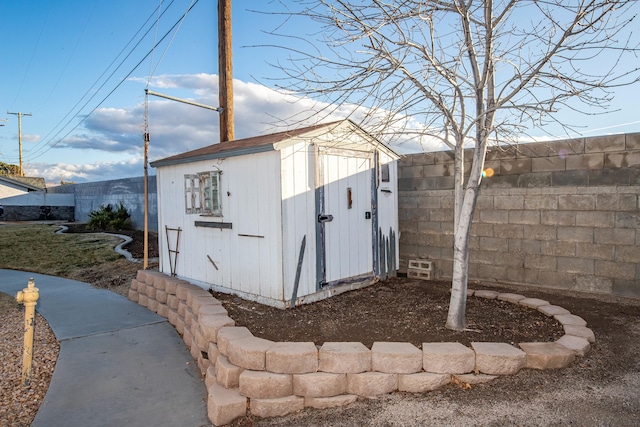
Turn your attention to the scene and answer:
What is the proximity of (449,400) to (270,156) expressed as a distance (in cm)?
322

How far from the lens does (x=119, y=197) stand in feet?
54.7

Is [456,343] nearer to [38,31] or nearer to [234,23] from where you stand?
[234,23]

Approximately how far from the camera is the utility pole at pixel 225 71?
805 centimetres

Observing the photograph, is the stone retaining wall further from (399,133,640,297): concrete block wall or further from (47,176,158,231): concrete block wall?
(47,176,158,231): concrete block wall

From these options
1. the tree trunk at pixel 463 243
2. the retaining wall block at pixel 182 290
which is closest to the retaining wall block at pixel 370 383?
the tree trunk at pixel 463 243

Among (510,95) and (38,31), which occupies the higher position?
(38,31)

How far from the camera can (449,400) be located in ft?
10.0

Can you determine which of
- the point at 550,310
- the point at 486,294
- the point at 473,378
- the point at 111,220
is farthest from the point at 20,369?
the point at 111,220


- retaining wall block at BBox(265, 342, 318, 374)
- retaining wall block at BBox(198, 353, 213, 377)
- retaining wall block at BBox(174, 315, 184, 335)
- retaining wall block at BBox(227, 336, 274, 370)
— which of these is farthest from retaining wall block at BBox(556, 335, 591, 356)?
retaining wall block at BBox(174, 315, 184, 335)

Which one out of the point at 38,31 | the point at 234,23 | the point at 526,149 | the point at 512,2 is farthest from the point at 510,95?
the point at 38,31

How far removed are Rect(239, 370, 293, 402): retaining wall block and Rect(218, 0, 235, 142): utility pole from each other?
6.10 metres

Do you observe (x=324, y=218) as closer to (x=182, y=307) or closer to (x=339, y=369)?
(x=182, y=307)

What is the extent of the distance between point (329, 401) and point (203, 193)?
3866mm

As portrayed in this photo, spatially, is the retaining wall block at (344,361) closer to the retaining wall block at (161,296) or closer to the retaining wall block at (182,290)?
the retaining wall block at (182,290)
